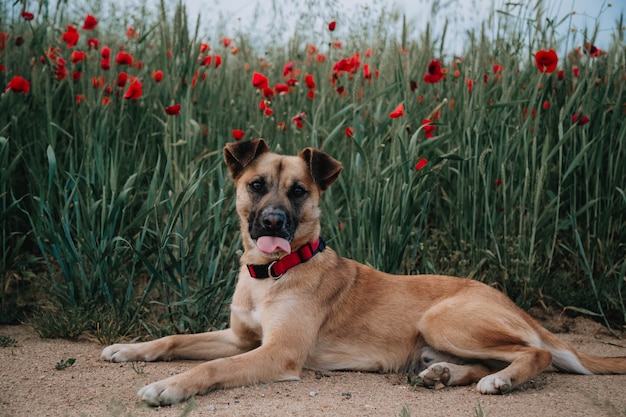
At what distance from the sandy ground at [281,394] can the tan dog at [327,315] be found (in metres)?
0.12

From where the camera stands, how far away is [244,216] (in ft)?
13.0

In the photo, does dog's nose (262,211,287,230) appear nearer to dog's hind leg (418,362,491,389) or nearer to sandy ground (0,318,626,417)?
A: sandy ground (0,318,626,417)

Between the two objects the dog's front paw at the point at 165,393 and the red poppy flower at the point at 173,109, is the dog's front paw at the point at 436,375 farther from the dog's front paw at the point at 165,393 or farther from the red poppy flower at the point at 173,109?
the red poppy flower at the point at 173,109

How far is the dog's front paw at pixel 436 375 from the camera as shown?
11.3ft

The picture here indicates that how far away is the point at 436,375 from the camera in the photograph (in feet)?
11.3

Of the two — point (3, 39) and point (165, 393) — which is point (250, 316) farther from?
point (3, 39)

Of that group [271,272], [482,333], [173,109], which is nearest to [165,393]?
→ [271,272]

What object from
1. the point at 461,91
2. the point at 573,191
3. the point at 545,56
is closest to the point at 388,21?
the point at 461,91

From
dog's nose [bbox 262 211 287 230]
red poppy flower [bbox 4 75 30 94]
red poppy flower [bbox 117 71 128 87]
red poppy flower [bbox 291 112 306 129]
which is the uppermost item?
red poppy flower [bbox 117 71 128 87]

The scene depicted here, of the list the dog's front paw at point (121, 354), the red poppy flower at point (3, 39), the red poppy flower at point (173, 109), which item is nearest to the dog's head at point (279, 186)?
the red poppy flower at point (173, 109)

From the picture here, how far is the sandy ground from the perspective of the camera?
2.93 m

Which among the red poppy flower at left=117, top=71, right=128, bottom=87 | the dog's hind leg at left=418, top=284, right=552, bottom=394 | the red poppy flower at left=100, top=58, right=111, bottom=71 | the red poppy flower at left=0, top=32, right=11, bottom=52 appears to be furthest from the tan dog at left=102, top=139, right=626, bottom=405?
the red poppy flower at left=0, top=32, right=11, bottom=52

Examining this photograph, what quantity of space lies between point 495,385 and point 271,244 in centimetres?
146

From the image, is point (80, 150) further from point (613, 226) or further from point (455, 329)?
point (613, 226)
